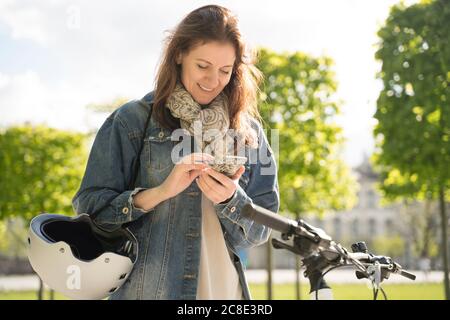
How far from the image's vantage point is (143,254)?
260 centimetres

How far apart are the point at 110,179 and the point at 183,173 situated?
0.36m

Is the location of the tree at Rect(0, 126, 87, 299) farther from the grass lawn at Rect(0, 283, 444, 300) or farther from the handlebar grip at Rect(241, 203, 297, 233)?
the handlebar grip at Rect(241, 203, 297, 233)

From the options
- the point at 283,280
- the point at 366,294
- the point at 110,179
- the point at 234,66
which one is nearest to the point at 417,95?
the point at 366,294

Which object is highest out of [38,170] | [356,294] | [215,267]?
[215,267]

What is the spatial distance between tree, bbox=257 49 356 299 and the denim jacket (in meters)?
13.5

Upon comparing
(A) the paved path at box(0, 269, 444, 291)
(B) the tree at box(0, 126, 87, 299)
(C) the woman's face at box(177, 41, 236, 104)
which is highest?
(C) the woman's face at box(177, 41, 236, 104)

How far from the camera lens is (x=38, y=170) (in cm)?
2047

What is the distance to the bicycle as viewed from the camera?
198cm

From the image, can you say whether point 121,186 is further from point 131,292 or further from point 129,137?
point 131,292

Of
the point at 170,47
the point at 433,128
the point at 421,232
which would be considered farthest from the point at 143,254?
the point at 421,232

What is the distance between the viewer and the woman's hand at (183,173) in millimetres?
2379

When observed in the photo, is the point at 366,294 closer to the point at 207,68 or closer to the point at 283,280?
the point at 283,280

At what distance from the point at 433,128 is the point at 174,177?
36.7 ft

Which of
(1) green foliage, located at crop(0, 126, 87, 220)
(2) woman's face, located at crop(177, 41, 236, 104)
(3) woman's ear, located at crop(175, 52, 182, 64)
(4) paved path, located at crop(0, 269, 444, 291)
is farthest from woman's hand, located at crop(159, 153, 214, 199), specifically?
(4) paved path, located at crop(0, 269, 444, 291)
